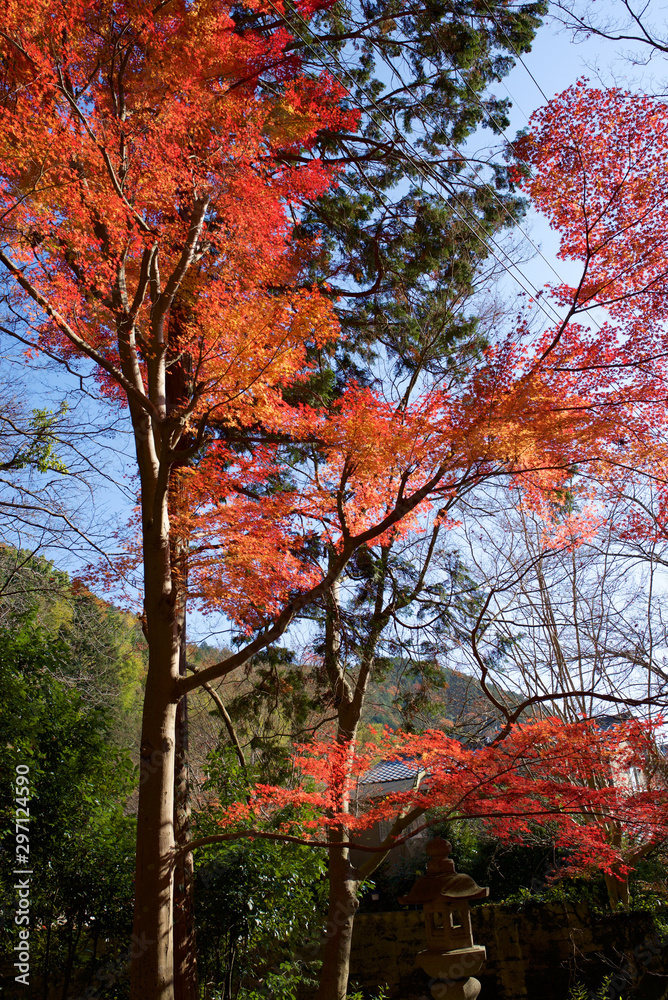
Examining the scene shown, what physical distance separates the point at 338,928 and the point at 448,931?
2529mm

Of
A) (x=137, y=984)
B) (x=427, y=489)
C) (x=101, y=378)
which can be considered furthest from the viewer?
(x=101, y=378)

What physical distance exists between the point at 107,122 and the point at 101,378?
3.01 meters

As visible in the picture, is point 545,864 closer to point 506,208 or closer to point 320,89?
point 506,208

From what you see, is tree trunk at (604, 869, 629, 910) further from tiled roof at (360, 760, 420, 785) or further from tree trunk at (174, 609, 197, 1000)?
tiled roof at (360, 760, 420, 785)

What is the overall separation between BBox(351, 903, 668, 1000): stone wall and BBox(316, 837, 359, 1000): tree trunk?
2.46 meters

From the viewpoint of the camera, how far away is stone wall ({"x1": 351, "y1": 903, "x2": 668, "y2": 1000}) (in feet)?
28.3

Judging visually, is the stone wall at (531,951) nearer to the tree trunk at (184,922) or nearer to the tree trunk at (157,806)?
the tree trunk at (184,922)

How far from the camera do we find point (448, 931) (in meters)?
5.39

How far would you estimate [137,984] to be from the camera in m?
4.33

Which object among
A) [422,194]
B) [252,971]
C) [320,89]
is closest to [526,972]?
[252,971]

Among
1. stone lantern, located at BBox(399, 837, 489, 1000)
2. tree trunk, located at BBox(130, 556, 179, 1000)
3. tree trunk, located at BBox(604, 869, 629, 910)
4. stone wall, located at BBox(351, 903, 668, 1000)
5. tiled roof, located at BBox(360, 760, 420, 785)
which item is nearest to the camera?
tree trunk, located at BBox(130, 556, 179, 1000)

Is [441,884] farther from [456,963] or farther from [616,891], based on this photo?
[616,891]

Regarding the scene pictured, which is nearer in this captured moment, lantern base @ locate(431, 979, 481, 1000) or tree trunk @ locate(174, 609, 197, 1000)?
lantern base @ locate(431, 979, 481, 1000)

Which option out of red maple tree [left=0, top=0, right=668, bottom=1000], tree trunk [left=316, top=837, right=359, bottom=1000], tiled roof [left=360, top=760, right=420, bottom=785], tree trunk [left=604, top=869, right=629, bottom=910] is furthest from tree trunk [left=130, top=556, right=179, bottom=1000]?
tiled roof [left=360, top=760, right=420, bottom=785]
